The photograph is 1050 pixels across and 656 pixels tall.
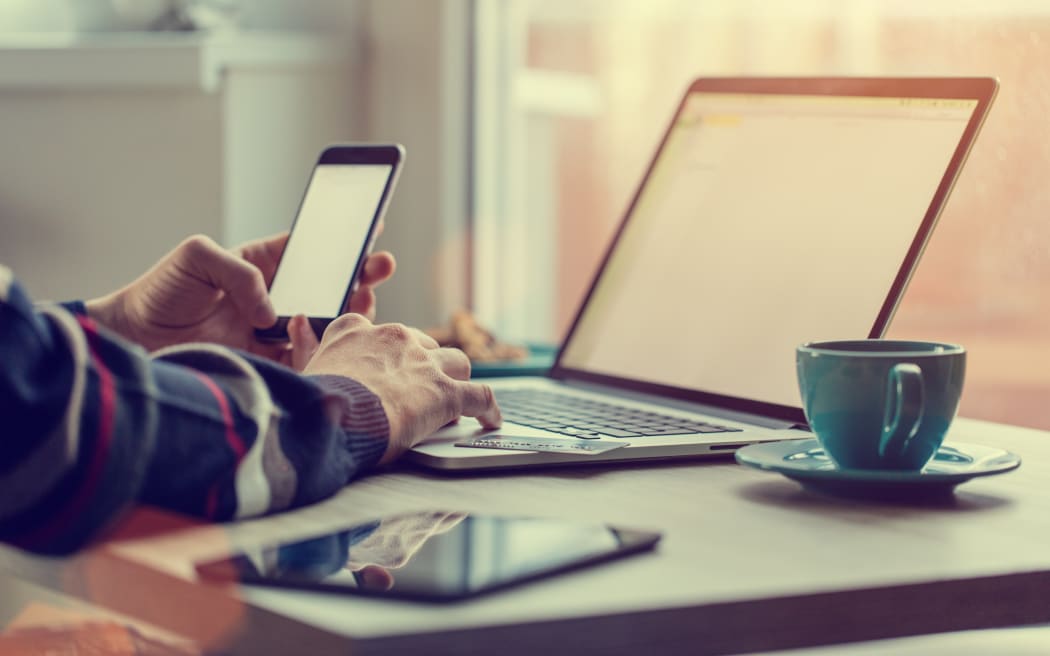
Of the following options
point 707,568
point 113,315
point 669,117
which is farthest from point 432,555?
point 669,117

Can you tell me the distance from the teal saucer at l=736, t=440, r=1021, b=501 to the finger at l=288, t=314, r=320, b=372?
35 centimetres

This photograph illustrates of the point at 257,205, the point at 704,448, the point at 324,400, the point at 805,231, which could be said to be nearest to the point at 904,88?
the point at 805,231

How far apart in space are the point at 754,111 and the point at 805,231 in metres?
0.13

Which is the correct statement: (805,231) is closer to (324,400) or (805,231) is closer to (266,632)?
(324,400)

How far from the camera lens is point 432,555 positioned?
588 mm

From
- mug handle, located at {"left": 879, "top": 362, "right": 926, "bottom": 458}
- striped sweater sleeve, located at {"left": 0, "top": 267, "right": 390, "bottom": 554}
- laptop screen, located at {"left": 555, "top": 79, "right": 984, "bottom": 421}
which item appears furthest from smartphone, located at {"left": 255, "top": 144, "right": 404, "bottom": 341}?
mug handle, located at {"left": 879, "top": 362, "right": 926, "bottom": 458}

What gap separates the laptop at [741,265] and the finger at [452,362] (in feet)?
0.11

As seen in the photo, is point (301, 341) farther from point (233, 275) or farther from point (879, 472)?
point (879, 472)

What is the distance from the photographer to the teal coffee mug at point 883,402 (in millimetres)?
723

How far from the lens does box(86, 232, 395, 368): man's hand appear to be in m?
1.04

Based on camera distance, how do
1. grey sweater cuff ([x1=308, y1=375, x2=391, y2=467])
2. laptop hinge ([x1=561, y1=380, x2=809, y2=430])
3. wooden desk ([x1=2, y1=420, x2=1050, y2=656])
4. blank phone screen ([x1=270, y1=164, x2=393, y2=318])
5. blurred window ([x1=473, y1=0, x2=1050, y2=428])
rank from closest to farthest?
1. wooden desk ([x1=2, y1=420, x2=1050, y2=656])
2. grey sweater cuff ([x1=308, y1=375, x2=391, y2=467])
3. laptop hinge ([x1=561, y1=380, x2=809, y2=430])
4. blank phone screen ([x1=270, y1=164, x2=393, y2=318])
5. blurred window ([x1=473, y1=0, x2=1050, y2=428])

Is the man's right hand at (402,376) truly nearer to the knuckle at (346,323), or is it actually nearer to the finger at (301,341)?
the knuckle at (346,323)

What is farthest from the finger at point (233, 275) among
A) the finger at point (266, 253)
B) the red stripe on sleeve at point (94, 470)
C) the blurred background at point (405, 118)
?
the blurred background at point (405, 118)

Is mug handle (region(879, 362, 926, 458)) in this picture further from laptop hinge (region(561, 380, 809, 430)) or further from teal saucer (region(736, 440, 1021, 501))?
laptop hinge (region(561, 380, 809, 430))
